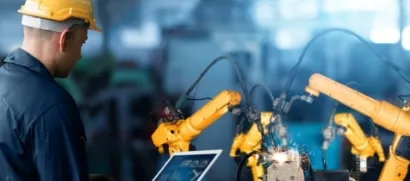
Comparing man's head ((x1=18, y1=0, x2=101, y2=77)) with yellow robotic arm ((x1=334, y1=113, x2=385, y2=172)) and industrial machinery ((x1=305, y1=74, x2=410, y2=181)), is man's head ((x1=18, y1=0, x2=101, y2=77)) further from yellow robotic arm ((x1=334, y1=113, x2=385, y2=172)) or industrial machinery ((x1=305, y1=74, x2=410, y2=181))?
yellow robotic arm ((x1=334, y1=113, x2=385, y2=172))

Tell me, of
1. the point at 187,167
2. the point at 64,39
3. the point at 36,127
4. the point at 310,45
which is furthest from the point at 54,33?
the point at 310,45

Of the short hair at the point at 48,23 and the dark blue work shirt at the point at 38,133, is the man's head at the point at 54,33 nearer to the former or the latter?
the short hair at the point at 48,23

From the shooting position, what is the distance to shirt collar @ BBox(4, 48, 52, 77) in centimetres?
161

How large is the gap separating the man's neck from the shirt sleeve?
203mm

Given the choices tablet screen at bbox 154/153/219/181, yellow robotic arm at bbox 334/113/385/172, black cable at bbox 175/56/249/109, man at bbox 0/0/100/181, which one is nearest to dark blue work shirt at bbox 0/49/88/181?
man at bbox 0/0/100/181

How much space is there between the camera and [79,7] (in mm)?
1762

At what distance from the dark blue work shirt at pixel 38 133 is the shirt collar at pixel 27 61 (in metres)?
0.04

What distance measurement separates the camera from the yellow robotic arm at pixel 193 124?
2928mm

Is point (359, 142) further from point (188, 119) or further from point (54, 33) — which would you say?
point (54, 33)

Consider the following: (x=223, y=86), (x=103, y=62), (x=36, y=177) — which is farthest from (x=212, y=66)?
(x=36, y=177)

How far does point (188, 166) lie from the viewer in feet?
5.87

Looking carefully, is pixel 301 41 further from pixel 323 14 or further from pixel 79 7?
pixel 79 7

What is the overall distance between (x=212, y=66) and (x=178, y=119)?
1.09 feet

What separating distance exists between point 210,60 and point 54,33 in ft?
5.02
